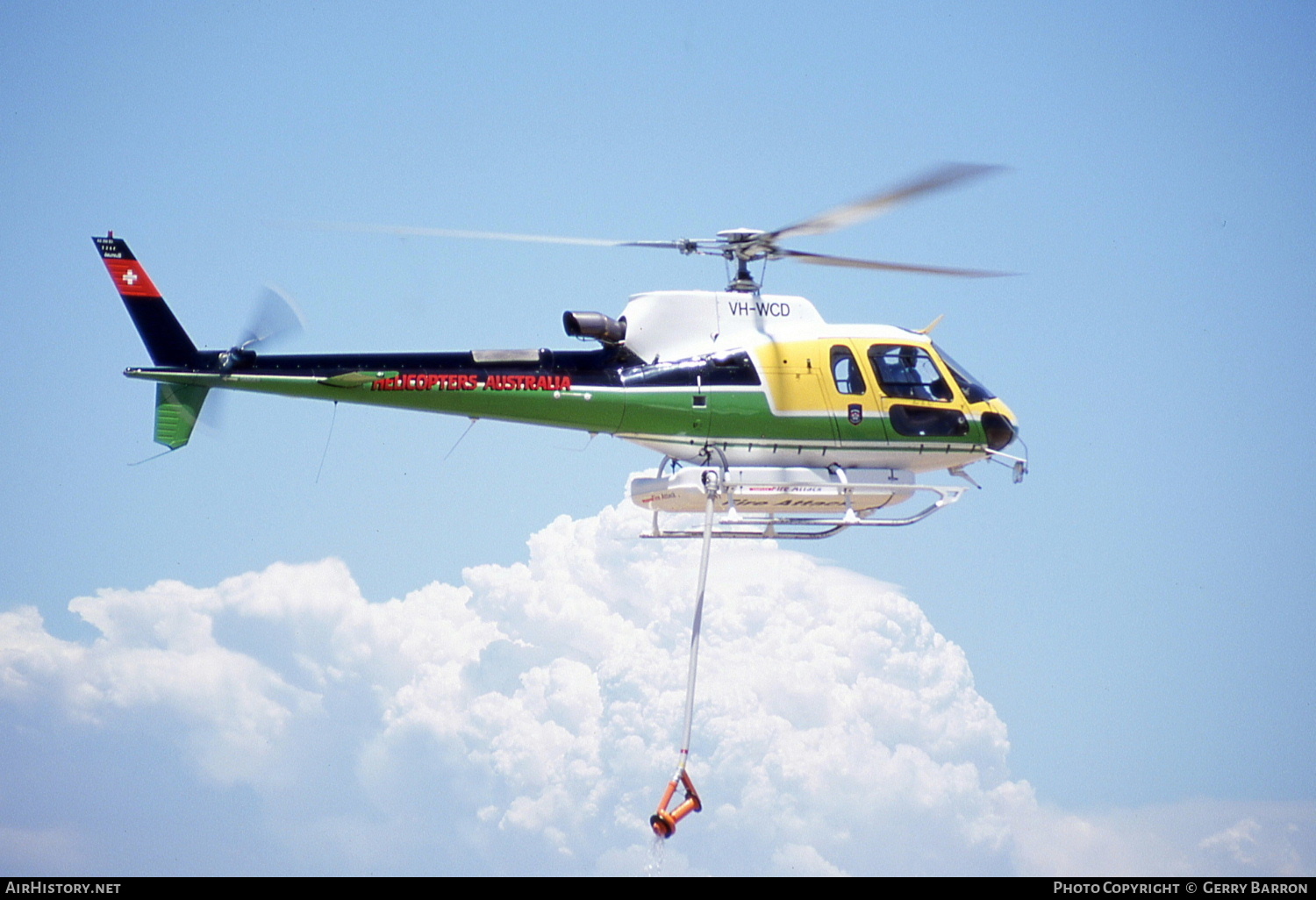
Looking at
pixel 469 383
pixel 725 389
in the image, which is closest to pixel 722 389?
pixel 725 389

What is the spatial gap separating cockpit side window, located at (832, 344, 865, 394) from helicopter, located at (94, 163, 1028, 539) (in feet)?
0.08

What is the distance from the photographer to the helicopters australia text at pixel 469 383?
20734 millimetres

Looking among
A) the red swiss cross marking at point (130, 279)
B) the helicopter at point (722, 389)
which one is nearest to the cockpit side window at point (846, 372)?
the helicopter at point (722, 389)

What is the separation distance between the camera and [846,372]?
870 inches

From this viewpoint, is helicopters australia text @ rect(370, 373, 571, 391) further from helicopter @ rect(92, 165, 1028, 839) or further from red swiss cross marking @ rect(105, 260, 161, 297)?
red swiss cross marking @ rect(105, 260, 161, 297)

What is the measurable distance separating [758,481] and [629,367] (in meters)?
2.17

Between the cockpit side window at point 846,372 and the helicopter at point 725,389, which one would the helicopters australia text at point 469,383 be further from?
the cockpit side window at point 846,372

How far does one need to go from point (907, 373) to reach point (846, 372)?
0.88 meters

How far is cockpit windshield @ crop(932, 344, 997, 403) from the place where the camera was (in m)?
22.6

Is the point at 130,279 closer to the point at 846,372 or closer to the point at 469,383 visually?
the point at 469,383

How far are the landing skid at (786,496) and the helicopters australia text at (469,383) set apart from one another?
1878mm

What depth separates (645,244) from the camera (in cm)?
2134
